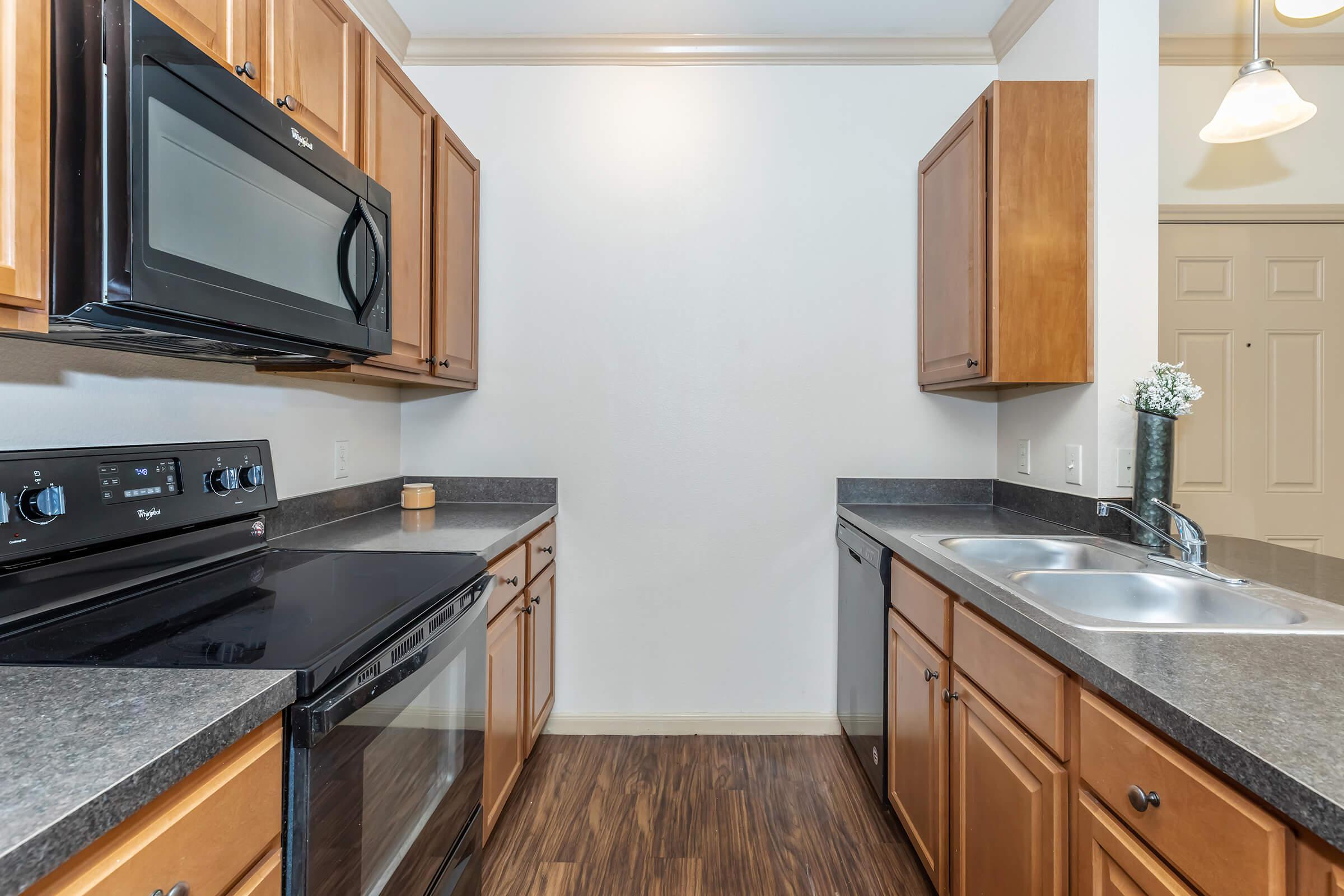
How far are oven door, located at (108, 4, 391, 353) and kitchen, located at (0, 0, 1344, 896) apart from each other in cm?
2

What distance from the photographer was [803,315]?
242cm

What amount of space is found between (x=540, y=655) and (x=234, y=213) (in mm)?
1643

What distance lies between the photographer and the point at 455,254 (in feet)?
7.06

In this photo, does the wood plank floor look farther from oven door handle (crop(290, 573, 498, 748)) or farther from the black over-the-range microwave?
the black over-the-range microwave

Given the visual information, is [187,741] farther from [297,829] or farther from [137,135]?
[137,135]

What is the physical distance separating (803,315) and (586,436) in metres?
0.99

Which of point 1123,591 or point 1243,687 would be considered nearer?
point 1243,687

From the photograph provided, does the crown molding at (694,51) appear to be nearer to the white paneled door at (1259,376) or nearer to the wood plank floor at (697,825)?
the white paneled door at (1259,376)

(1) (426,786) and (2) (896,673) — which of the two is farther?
(2) (896,673)

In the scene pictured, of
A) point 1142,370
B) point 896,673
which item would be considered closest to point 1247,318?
point 1142,370

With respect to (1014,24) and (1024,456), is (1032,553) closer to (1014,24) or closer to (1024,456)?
(1024,456)

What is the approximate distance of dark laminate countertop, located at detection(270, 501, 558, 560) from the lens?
1.56 metres

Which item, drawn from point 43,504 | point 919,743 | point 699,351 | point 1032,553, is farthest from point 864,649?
point 43,504

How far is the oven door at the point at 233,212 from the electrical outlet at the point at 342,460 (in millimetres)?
688
